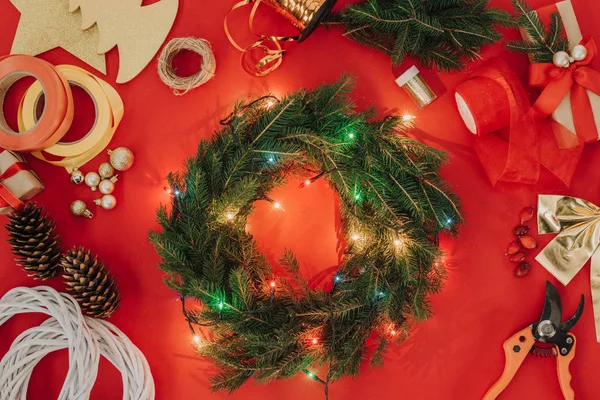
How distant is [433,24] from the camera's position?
1.52 metres

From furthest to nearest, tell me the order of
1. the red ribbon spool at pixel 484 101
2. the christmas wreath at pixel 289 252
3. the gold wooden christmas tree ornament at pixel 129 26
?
the gold wooden christmas tree ornament at pixel 129 26
the red ribbon spool at pixel 484 101
the christmas wreath at pixel 289 252

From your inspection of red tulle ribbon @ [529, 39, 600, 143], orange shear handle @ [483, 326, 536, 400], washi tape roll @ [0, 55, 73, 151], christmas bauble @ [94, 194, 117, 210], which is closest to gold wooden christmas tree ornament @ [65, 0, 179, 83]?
washi tape roll @ [0, 55, 73, 151]

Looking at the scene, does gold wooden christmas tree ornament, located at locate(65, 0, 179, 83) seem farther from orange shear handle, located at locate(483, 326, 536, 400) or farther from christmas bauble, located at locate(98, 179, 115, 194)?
orange shear handle, located at locate(483, 326, 536, 400)

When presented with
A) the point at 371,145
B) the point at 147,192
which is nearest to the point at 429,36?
the point at 371,145

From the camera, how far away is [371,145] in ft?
4.90

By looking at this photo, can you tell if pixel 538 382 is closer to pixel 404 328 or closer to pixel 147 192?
pixel 404 328

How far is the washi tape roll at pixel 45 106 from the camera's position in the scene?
1.58m

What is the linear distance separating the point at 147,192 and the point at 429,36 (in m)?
1.07

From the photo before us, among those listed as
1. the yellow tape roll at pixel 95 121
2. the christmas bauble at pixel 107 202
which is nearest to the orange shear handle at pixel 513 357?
the christmas bauble at pixel 107 202

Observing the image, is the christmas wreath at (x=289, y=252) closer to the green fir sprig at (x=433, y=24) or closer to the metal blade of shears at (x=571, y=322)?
the green fir sprig at (x=433, y=24)

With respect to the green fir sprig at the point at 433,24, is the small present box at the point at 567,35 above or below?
below

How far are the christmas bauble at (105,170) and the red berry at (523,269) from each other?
142cm

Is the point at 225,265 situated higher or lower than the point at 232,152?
lower

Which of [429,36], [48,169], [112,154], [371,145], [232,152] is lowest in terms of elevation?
[371,145]
